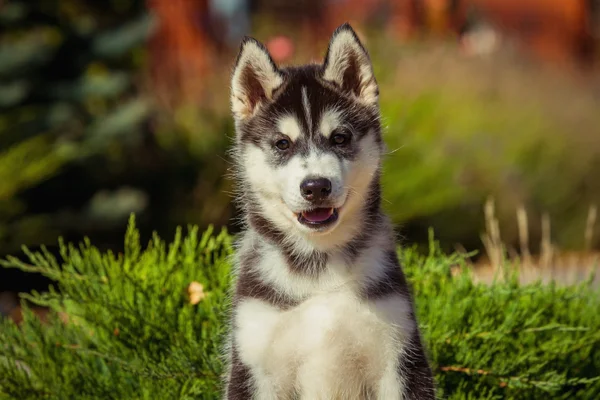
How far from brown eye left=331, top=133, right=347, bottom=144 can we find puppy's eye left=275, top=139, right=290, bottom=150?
0.57ft

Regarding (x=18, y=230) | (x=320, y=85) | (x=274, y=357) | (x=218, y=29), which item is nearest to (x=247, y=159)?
(x=320, y=85)

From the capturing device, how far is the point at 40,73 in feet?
30.4

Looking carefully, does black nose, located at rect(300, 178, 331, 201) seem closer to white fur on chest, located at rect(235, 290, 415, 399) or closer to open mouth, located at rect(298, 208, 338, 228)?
open mouth, located at rect(298, 208, 338, 228)

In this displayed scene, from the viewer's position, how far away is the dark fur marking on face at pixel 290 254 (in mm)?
3295

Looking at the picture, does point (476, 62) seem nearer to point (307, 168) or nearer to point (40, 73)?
point (40, 73)

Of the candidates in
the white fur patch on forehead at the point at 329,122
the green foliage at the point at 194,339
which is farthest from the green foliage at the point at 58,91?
the white fur patch on forehead at the point at 329,122

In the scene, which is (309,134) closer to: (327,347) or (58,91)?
(327,347)

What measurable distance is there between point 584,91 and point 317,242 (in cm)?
1118

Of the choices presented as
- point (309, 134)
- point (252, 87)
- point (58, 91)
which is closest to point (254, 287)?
point (309, 134)

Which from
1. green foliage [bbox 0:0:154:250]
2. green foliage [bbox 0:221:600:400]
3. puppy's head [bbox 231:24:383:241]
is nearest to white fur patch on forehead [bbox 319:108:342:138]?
puppy's head [bbox 231:24:383:241]

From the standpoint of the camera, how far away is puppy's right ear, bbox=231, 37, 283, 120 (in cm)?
347

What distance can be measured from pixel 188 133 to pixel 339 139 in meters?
6.70

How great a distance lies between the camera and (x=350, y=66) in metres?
3.55

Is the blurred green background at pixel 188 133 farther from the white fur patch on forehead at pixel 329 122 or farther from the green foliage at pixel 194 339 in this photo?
the white fur patch on forehead at pixel 329 122
